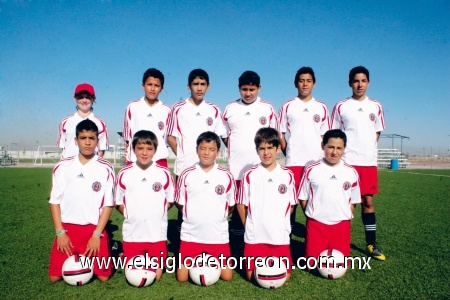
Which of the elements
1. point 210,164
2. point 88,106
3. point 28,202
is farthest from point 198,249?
point 28,202

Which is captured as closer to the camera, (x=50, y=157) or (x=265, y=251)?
(x=265, y=251)

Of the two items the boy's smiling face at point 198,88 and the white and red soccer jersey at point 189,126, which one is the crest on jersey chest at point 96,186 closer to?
the white and red soccer jersey at point 189,126

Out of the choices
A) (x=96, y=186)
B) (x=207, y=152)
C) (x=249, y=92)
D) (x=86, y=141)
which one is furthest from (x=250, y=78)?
(x=96, y=186)

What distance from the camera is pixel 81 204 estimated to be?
12.2 feet

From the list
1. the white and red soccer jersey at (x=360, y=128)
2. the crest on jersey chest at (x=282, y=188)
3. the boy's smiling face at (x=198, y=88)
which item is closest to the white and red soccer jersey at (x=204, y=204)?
the crest on jersey chest at (x=282, y=188)

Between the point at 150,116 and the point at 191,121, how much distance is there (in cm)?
57

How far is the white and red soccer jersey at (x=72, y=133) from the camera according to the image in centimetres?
480

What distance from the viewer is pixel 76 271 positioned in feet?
11.3

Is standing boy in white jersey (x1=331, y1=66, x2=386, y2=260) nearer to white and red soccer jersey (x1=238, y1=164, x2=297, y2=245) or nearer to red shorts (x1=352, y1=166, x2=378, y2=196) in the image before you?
red shorts (x1=352, y1=166, x2=378, y2=196)

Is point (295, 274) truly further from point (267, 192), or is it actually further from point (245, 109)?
point (245, 109)

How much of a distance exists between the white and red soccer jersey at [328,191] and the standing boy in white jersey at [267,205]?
0.28 m

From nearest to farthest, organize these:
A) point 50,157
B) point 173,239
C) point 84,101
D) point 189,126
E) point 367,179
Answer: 1. point 189,126
2. point 367,179
3. point 84,101
4. point 173,239
5. point 50,157

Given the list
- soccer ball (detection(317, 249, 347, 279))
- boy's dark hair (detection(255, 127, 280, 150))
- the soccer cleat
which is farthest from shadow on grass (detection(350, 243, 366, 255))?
boy's dark hair (detection(255, 127, 280, 150))

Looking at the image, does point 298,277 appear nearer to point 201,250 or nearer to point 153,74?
point 201,250
